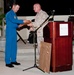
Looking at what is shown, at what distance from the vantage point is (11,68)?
508cm

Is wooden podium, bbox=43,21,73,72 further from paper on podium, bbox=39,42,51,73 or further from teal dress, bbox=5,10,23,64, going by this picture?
teal dress, bbox=5,10,23,64

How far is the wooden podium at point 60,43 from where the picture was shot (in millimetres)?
4547

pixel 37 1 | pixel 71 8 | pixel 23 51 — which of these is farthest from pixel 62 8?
pixel 23 51

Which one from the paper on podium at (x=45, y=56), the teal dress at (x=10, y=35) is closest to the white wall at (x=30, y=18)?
the teal dress at (x=10, y=35)

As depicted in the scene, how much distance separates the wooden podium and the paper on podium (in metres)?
0.11

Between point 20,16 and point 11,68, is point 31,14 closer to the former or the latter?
point 20,16

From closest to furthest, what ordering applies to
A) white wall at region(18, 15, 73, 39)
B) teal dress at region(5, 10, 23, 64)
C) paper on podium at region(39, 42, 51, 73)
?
1. paper on podium at region(39, 42, 51, 73)
2. teal dress at region(5, 10, 23, 64)
3. white wall at region(18, 15, 73, 39)

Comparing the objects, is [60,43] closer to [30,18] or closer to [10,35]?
[10,35]

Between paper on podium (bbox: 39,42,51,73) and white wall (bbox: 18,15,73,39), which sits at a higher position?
white wall (bbox: 18,15,73,39)

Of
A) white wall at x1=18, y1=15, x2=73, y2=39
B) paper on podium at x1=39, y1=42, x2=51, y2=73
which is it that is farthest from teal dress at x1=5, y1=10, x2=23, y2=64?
white wall at x1=18, y1=15, x2=73, y2=39

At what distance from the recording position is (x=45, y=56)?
4660mm

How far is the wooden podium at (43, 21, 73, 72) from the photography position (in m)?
4.55

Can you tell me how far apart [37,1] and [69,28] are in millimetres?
3873

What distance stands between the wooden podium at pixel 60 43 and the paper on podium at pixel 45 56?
106 mm
